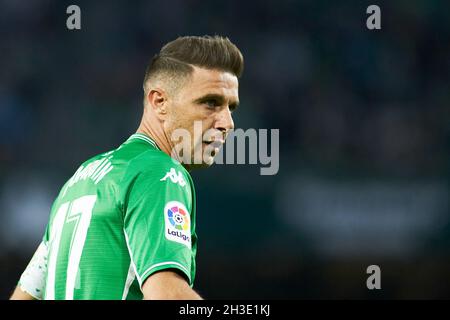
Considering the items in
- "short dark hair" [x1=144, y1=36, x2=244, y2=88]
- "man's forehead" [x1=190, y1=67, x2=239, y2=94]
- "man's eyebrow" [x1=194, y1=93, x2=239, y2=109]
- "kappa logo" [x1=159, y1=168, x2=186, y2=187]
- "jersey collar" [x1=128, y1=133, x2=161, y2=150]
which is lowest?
"kappa logo" [x1=159, y1=168, x2=186, y2=187]

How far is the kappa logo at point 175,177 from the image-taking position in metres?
3.04

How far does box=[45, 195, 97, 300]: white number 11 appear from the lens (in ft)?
10.3

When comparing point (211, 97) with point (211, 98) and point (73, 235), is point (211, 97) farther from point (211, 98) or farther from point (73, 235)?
point (73, 235)

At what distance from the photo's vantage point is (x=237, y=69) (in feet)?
12.7

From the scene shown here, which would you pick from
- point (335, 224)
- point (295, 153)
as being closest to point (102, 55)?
point (295, 153)

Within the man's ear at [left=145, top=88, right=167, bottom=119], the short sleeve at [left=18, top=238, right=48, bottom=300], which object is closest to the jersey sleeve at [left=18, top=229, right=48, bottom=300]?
the short sleeve at [left=18, top=238, right=48, bottom=300]

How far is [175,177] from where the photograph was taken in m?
3.07

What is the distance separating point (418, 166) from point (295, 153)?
4.92 feet

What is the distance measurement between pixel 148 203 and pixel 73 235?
0.43 meters

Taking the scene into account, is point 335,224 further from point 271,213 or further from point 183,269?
point 183,269

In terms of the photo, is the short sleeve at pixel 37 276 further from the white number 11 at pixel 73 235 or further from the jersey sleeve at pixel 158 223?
the jersey sleeve at pixel 158 223

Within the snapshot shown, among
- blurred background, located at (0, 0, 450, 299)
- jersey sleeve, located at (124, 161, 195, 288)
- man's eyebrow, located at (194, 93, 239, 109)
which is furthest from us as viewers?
blurred background, located at (0, 0, 450, 299)

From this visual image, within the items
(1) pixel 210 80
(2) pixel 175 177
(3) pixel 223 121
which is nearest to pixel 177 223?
(2) pixel 175 177

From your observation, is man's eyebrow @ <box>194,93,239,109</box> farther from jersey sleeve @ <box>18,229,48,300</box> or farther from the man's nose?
jersey sleeve @ <box>18,229,48,300</box>
